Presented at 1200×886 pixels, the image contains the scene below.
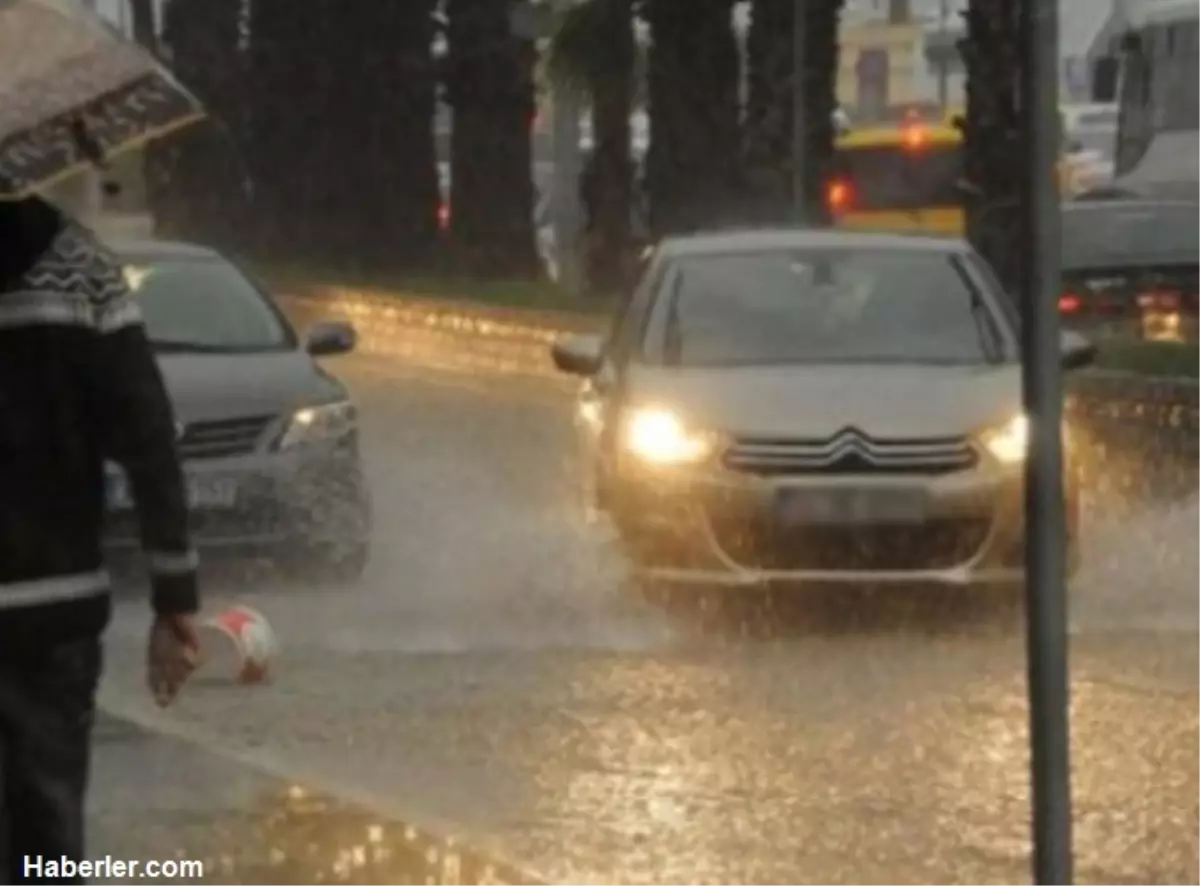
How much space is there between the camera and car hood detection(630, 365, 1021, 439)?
13844 mm

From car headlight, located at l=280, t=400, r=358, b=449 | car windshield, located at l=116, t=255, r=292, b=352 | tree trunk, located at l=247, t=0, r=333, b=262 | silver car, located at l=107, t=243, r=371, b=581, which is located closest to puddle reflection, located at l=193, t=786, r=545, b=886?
silver car, located at l=107, t=243, r=371, b=581

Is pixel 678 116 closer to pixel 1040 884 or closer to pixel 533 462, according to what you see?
pixel 533 462

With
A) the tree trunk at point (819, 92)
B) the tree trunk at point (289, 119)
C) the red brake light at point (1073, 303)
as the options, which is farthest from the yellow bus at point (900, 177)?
the red brake light at point (1073, 303)

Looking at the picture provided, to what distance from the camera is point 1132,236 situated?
2516 cm

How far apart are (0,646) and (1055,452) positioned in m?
1.75

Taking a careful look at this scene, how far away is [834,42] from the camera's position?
33.8 m

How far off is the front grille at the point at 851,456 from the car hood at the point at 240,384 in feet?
8.77

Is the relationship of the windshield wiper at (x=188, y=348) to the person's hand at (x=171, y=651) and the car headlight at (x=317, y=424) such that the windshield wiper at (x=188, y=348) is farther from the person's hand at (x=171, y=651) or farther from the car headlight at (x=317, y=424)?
the person's hand at (x=171, y=651)

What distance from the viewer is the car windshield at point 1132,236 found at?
24.8 meters

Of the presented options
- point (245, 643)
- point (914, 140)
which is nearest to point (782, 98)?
point (914, 140)

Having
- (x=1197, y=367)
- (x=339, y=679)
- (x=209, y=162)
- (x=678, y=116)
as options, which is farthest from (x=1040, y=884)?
(x=209, y=162)

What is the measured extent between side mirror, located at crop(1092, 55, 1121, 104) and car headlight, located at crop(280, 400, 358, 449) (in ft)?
58.6

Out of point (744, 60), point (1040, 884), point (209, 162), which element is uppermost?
point (1040, 884)

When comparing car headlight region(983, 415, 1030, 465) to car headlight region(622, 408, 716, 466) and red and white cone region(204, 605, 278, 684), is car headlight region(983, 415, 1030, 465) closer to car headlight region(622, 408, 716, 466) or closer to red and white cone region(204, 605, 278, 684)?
car headlight region(622, 408, 716, 466)
